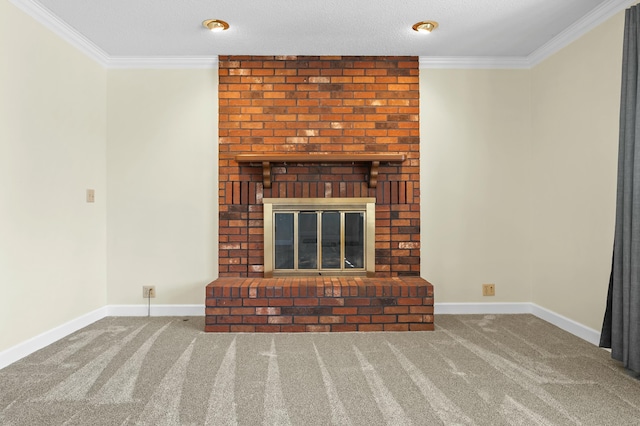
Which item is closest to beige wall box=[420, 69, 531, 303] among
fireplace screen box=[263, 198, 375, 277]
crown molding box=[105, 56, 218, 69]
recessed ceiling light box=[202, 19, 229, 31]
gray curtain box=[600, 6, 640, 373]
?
fireplace screen box=[263, 198, 375, 277]

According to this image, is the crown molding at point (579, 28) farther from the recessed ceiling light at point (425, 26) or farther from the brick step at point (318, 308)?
the brick step at point (318, 308)

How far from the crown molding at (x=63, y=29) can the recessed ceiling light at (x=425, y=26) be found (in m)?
2.60

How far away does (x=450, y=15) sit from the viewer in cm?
290

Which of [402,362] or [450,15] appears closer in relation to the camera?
[402,362]

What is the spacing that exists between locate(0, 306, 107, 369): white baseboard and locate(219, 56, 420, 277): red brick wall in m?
1.10

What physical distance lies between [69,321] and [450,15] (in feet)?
11.9

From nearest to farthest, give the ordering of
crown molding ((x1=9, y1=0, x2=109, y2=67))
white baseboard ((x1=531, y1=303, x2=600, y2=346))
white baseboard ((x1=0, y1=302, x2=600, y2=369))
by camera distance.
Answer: crown molding ((x1=9, y1=0, x2=109, y2=67)) → white baseboard ((x1=531, y1=303, x2=600, y2=346)) → white baseboard ((x1=0, y1=302, x2=600, y2=369))

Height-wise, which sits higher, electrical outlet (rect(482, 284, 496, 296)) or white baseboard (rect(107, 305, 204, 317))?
electrical outlet (rect(482, 284, 496, 296))

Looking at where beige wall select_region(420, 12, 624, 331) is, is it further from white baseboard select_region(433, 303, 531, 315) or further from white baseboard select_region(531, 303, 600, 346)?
white baseboard select_region(531, 303, 600, 346)

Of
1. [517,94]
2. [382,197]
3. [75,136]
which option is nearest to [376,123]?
[382,197]

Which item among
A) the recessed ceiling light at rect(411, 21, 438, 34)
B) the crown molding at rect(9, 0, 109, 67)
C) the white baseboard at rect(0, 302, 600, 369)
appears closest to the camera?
the crown molding at rect(9, 0, 109, 67)

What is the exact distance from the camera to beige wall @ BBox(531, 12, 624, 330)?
2.78 metres

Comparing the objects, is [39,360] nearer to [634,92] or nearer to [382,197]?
[382,197]

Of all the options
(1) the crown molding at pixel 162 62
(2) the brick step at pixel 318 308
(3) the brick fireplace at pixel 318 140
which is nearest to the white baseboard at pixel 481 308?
(3) the brick fireplace at pixel 318 140
